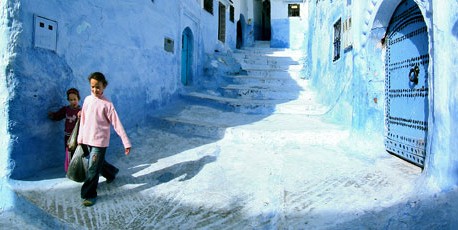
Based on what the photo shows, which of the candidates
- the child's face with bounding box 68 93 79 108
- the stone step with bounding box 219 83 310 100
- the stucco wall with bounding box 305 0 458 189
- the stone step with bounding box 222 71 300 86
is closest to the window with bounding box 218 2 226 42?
the stone step with bounding box 222 71 300 86

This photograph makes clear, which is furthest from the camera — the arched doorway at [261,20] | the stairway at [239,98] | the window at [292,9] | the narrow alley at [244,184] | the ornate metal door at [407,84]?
the arched doorway at [261,20]

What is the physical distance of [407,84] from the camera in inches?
141

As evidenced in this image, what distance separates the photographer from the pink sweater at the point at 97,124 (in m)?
3.00

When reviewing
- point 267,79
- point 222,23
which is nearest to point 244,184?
point 267,79

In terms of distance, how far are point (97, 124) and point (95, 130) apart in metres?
0.07

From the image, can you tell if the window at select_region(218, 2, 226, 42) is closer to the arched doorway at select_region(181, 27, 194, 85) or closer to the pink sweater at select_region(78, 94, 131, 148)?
the arched doorway at select_region(181, 27, 194, 85)

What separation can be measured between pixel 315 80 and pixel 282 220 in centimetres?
588

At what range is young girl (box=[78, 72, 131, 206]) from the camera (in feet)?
9.84

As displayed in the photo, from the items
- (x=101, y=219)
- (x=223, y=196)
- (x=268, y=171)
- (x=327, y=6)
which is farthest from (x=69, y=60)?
(x=327, y=6)

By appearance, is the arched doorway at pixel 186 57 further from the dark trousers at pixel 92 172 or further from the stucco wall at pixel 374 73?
the dark trousers at pixel 92 172

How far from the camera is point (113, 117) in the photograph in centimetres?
307

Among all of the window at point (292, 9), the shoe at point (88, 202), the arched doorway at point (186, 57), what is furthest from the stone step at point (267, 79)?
the window at point (292, 9)

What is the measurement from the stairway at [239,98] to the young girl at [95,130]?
2.36 m

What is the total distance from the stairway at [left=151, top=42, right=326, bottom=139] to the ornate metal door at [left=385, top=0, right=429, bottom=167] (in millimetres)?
2529
